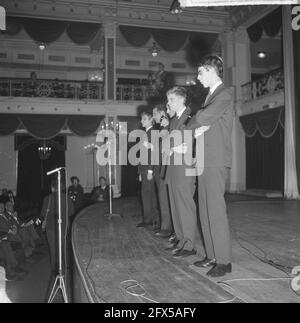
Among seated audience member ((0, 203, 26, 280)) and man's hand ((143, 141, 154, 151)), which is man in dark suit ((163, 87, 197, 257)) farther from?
seated audience member ((0, 203, 26, 280))

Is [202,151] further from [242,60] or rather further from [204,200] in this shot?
[242,60]

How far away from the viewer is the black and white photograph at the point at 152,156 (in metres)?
2.40

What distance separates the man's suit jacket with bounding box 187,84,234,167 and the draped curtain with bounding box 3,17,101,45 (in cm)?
1017

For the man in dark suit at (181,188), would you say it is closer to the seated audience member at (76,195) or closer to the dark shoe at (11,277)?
the dark shoe at (11,277)

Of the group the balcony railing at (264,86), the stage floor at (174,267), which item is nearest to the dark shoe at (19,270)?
the stage floor at (174,267)

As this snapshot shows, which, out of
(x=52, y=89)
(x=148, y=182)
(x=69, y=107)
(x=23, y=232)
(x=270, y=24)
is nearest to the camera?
(x=148, y=182)

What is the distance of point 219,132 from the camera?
246cm

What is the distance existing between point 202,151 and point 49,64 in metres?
13.4

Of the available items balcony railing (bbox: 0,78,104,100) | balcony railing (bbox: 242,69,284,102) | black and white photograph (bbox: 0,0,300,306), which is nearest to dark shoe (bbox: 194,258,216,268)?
Answer: black and white photograph (bbox: 0,0,300,306)

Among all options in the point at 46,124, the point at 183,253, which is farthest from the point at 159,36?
the point at 183,253

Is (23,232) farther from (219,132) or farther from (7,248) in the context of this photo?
(219,132)

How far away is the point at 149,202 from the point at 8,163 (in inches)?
448

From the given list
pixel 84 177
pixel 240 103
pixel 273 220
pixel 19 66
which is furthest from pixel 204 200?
pixel 19 66

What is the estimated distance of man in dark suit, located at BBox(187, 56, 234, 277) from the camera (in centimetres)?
238
